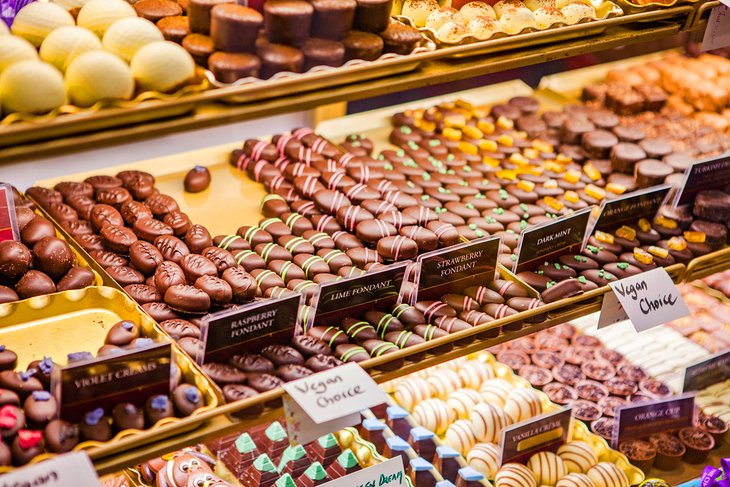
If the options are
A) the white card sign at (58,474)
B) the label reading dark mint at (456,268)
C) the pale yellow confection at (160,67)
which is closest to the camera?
the white card sign at (58,474)

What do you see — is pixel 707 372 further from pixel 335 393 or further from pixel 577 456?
pixel 335 393

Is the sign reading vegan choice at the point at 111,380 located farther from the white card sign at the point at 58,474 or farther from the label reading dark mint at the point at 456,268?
the label reading dark mint at the point at 456,268

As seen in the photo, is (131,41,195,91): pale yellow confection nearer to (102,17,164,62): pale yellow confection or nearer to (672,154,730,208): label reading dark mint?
(102,17,164,62): pale yellow confection

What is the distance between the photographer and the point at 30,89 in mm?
1480

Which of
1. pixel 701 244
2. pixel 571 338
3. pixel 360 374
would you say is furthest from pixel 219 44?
pixel 571 338

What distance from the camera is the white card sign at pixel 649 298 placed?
2119 millimetres

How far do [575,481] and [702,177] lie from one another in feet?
3.15

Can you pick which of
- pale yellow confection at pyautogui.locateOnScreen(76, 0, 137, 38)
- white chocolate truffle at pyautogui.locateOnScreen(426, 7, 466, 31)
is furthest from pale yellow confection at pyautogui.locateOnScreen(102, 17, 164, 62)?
white chocolate truffle at pyautogui.locateOnScreen(426, 7, 466, 31)

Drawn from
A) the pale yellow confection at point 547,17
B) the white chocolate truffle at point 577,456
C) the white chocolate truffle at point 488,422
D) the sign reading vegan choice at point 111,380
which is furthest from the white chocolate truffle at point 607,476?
the sign reading vegan choice at point 111,380

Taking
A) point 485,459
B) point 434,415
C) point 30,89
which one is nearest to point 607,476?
point 485,459

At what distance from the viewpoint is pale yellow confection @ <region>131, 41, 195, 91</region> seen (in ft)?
5.20

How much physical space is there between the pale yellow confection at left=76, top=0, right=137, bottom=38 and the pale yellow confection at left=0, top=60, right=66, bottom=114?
244 mm

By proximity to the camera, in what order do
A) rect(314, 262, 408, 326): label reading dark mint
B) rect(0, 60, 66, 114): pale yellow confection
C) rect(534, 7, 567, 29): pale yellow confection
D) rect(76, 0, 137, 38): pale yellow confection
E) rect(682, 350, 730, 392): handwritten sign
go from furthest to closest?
rect(682, 350, 730, 392): handwritten sign, rect(534, 7, 567, 29): pale yellow confection, rect(314, 262, 408, 326): label reading dark mint, rect(76, 0, 137, 38): pale yellow confection, rect(0, 60, 66, 114): pale yellow confection

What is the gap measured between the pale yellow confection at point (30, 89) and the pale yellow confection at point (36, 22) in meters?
0.18
